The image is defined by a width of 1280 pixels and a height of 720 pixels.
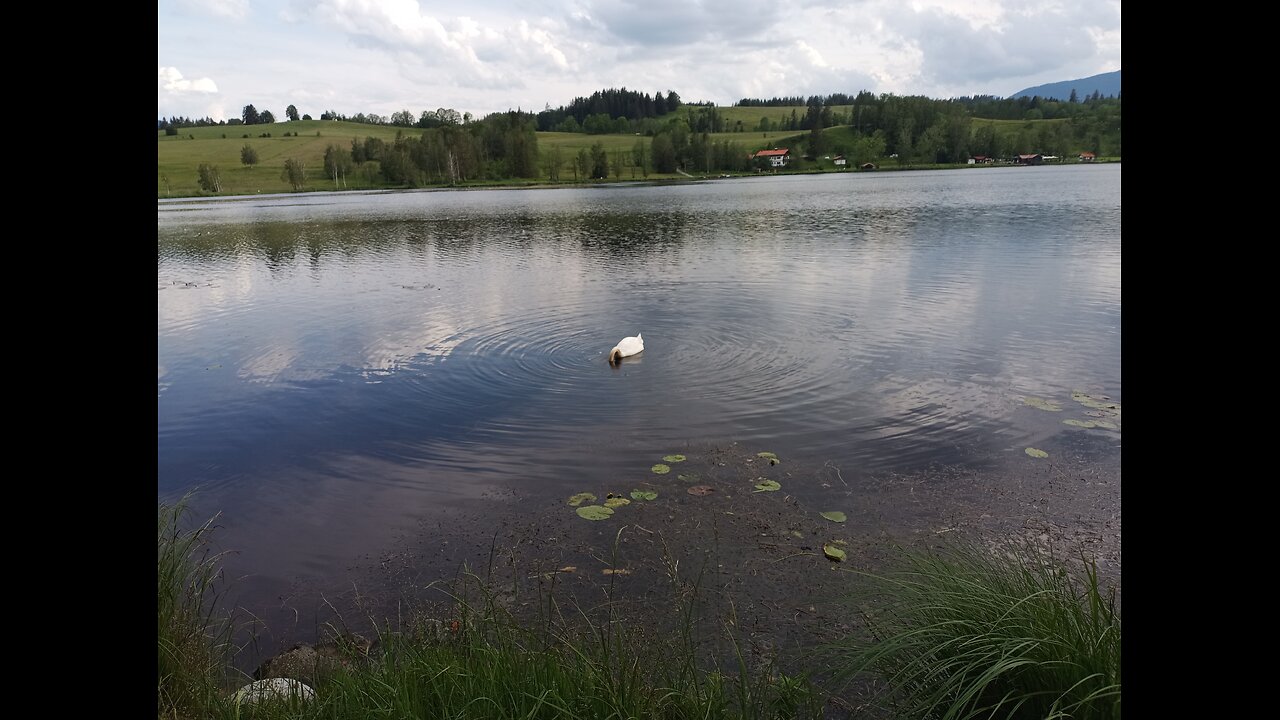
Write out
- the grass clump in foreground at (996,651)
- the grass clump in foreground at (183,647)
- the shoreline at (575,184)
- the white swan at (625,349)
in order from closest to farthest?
the grass clump in foreground at (996,651), the grass clump in foreground at (183,647), the white swan at (625,349), the shoreline at (575,184)

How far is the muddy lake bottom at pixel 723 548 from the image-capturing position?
24.2 feet

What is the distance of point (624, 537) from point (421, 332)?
12957mm

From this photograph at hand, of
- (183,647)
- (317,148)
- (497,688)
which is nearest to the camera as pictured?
(497,688)

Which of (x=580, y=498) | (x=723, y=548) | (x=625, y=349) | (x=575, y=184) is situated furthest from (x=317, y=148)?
(x=723, y=548)

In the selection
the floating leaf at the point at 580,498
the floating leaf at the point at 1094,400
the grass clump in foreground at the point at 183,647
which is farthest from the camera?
the floating leaf at the point at 1094,400

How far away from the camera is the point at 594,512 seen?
9.82 m

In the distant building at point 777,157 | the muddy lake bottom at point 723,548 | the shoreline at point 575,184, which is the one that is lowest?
the muddy lake bottom at point 723,548

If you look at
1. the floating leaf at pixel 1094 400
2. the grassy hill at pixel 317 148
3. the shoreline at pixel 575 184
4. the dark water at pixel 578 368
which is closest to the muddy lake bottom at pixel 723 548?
the dark water at pixel 578 368

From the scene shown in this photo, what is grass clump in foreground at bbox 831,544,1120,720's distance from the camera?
165 inches

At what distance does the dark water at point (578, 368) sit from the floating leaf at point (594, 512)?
634 mm

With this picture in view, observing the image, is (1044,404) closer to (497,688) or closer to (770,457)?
(770,457)

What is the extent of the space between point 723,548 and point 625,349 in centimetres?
852

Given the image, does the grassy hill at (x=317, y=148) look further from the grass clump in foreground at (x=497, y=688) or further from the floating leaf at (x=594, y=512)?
the grass clump in foreground at (x=497, y=688)
